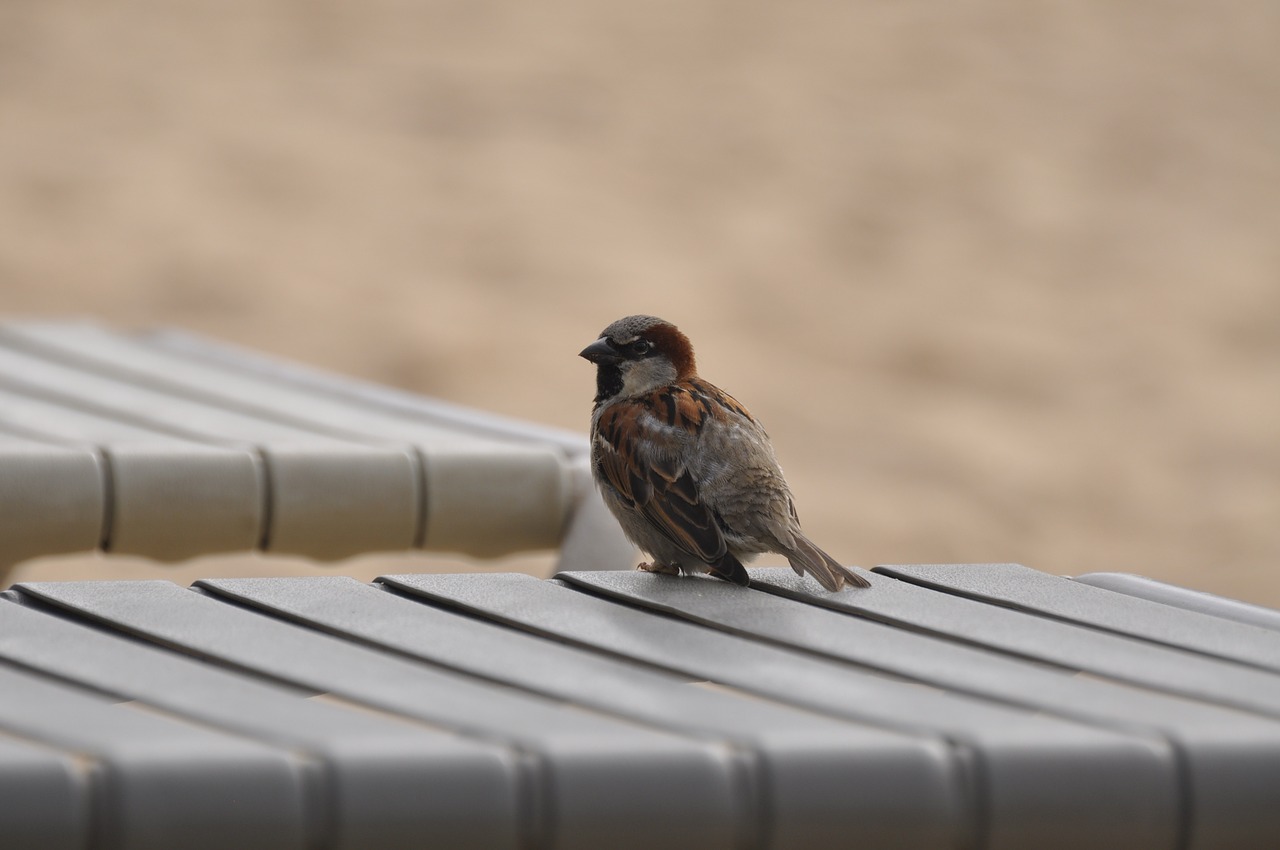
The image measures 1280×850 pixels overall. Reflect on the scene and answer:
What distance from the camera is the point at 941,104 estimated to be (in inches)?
436

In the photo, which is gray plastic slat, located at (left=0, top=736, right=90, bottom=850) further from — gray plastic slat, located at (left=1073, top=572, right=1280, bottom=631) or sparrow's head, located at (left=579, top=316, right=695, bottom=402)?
sparrow's head, located at (left=579, top=316, right=695, bottom=402)

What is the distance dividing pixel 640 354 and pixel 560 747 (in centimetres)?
113

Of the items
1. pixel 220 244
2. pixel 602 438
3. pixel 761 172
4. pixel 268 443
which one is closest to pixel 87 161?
pixel 220 244

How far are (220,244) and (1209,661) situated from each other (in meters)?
7.05

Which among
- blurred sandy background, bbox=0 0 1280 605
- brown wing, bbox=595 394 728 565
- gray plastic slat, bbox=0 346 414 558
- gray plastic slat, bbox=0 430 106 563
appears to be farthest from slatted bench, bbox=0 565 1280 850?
blurred sandy background, bbox=0 0 1280 605

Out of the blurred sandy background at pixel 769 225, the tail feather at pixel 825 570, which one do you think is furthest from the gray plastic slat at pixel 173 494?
the blurred sandy background at pixel 769 225

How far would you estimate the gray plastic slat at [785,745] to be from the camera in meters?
1.19

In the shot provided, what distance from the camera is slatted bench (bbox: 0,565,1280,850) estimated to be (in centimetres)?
→ 110

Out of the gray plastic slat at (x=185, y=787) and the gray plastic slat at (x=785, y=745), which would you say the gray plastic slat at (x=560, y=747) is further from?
the gray plastic slat at (x=185, y=787)

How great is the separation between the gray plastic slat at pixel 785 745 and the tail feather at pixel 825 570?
36 centimetres

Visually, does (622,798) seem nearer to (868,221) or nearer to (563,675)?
(563,675)

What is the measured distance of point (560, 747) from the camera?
1164mm

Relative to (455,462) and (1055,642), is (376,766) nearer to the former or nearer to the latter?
(1055,642)

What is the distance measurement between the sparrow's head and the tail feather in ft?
1.68
